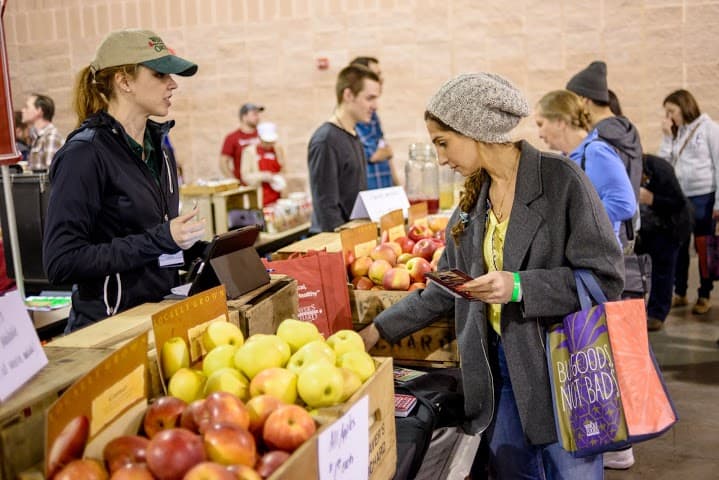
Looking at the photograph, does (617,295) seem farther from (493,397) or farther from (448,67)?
(448,67)

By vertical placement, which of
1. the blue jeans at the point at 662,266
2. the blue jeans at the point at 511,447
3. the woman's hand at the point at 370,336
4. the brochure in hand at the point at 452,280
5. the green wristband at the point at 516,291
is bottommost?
the blue jeans at the point at 662,266

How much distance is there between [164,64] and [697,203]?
5139 millimetres

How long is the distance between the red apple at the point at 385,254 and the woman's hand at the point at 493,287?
924 millimetres

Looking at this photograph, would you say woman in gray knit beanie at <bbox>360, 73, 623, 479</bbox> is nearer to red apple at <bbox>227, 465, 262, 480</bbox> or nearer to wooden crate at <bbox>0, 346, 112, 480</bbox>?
red apple at <bbox>227, 465, 262, 480</bbox>

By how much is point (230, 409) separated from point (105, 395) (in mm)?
207

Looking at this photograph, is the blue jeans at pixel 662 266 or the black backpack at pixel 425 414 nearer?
the black backpack at pixel 425 414

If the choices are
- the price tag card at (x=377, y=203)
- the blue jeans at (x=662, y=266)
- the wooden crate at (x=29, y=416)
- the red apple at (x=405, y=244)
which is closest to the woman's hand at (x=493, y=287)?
the wooden crate at (x=29, y=416)

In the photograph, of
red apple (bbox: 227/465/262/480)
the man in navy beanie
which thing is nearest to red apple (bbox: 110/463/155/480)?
red apple (bbox: 227/465/262/480)

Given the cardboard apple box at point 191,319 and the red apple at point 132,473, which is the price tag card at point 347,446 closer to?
the red apple at point 132,473

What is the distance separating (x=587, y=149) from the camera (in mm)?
3418

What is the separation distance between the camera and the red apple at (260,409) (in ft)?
4.57

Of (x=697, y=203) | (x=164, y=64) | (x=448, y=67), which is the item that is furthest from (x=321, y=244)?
(x=448, y=67)

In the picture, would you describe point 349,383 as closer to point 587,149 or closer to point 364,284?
point 364,284

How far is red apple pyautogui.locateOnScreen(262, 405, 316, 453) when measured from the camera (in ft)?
4.29
